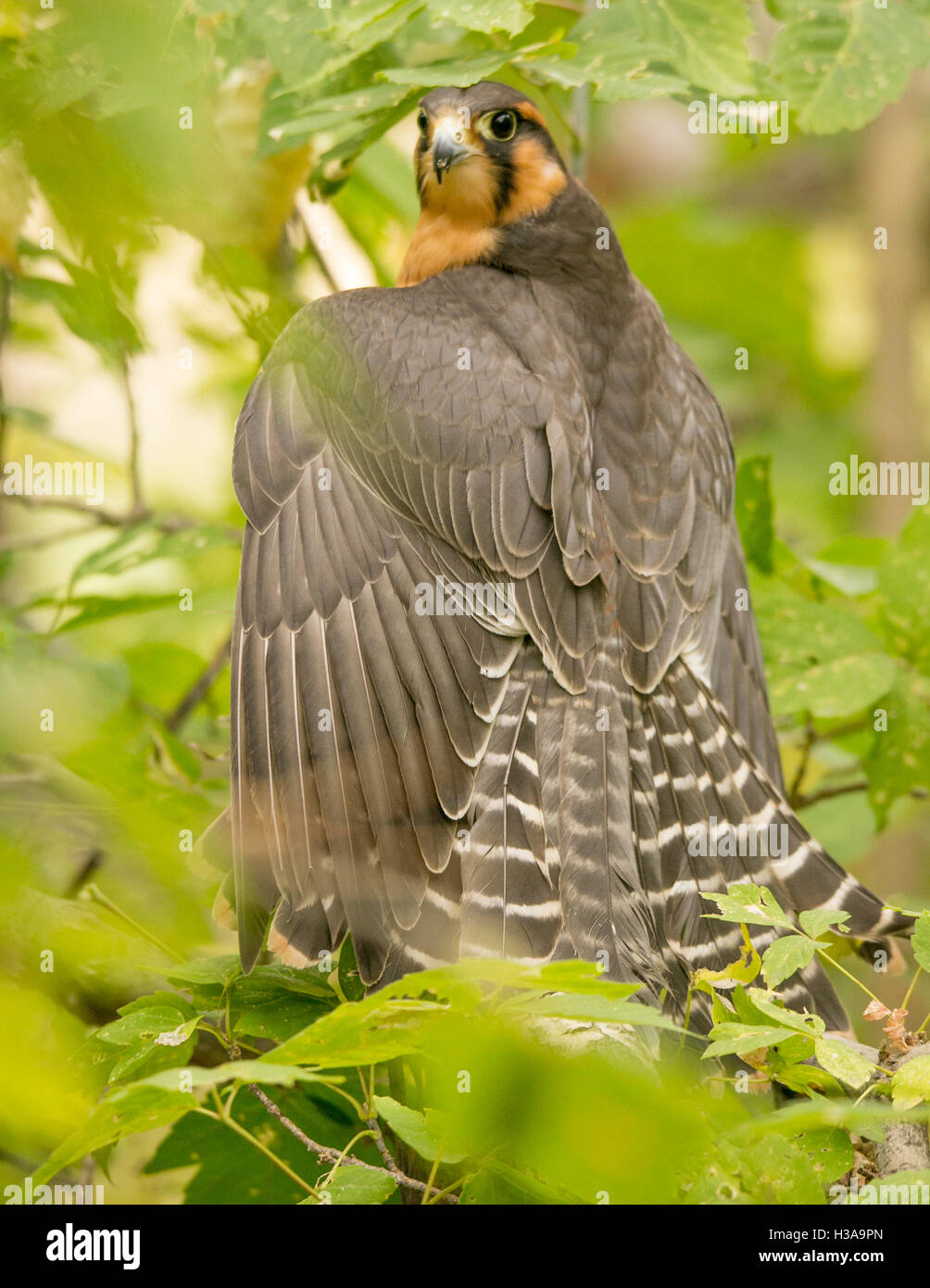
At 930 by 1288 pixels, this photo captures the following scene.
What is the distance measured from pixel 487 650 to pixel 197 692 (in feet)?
3.07

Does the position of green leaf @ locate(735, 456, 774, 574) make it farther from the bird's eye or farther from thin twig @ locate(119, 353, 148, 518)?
thin twig @ locate(119, 353, 148, 518)

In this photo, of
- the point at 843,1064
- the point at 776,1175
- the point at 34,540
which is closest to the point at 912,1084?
the point at 843,1064

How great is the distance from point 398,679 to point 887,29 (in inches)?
63.7

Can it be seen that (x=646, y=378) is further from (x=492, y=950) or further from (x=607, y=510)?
(x=492, y=950)

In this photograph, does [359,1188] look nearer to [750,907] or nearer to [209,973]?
[209,973]

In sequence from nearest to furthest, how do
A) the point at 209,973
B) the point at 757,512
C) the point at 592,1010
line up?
the point at 592,1010, the point at 209,973, the point at 757,512

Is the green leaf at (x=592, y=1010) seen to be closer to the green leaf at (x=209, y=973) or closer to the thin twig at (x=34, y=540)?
the green leaf at (x=209, y=973)

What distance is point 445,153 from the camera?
316cm

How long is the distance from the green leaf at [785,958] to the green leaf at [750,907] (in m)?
0.02

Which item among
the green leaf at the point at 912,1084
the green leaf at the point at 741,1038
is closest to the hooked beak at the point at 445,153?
the green leaf at the point at 741,1038

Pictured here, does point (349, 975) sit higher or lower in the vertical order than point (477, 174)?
lower

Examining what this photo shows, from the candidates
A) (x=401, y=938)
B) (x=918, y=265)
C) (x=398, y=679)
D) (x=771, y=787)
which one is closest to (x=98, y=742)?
(x=401, y=938)

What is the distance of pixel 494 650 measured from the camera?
2.54 m
